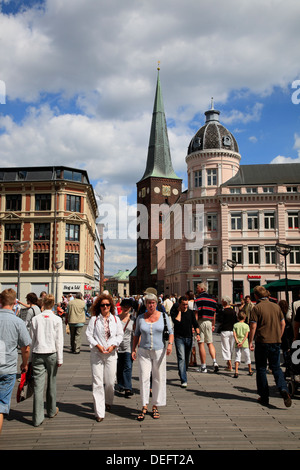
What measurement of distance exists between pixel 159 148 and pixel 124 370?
90035mm

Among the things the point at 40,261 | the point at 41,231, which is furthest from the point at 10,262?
the point at 41,231

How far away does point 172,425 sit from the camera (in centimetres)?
607

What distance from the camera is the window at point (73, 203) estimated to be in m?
50.9

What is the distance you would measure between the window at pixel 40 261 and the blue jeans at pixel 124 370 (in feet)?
137

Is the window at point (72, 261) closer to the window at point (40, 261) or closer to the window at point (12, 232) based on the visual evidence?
the window at point (40, 261)

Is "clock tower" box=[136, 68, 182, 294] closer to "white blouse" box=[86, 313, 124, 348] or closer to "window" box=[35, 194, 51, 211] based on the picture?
"window" box=[35, 194, 51, 211]

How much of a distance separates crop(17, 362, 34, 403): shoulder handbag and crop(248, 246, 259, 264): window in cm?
3891

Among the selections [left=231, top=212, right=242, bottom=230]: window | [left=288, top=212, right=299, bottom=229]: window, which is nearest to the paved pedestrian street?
[left=231, top=212, right=242, bottom=230]: window

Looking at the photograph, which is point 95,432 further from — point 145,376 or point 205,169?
point 205,169

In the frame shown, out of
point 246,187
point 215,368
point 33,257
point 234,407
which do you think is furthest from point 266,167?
point 234,407

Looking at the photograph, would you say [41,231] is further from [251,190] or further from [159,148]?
[159,148]

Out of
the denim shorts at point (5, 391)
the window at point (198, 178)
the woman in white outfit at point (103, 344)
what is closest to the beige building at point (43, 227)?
the window at point (198, 178)

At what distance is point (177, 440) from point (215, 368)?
5640mm

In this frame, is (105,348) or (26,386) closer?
(26,386)
